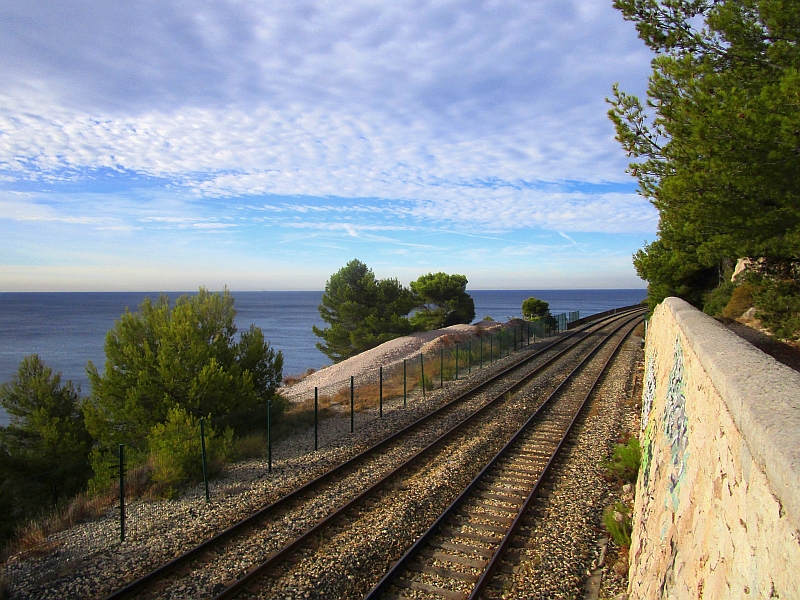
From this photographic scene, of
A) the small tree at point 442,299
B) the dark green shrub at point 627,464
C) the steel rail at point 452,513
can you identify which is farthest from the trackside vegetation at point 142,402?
the small tree at point 442,299

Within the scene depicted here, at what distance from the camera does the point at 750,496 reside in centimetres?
269

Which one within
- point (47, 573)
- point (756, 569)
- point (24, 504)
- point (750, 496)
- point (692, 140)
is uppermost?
point (692, 140)

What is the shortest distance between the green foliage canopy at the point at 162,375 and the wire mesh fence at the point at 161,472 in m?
0.95

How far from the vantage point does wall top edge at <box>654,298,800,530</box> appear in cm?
221

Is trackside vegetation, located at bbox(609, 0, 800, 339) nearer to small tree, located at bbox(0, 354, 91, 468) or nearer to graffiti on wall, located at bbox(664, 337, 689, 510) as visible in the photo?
graffiti on wall, located at bbox(664, 337, 689, 510)

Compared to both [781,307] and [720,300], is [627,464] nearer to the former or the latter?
[781,307]

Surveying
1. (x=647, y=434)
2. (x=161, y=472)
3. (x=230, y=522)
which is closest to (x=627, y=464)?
(x=647, y=434)

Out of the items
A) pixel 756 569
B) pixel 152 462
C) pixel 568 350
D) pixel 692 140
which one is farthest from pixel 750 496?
pixel 568 350

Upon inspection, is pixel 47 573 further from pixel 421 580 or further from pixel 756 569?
pixel 756 569

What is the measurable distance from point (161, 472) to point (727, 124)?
42.1 feet

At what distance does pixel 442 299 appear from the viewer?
53562 mm

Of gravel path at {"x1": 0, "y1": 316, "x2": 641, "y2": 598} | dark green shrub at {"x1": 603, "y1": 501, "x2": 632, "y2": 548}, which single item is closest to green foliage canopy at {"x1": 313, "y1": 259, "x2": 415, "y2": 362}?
gravel path at {"x1": 0, "y1": 316, "x2": 641, "y2": 598}

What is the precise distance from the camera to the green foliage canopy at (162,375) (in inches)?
617

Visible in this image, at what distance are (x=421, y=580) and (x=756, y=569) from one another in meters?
5.54
